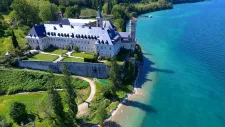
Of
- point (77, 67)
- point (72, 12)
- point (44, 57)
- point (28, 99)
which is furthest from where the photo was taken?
point (72, 12)

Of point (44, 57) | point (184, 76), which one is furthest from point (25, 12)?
point (184, 76)

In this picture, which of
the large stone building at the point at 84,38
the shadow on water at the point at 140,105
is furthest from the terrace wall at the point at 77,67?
the shadow on water at the point at 140,105

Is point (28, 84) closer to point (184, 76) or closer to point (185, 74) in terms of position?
point (184, 76)

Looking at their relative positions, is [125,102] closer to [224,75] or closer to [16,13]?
[224,75]

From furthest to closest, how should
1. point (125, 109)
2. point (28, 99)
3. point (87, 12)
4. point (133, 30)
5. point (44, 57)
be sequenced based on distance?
point (87, 12)
point (133, 30)
point (44, 57)
point (28, 99)
point (125, 109)

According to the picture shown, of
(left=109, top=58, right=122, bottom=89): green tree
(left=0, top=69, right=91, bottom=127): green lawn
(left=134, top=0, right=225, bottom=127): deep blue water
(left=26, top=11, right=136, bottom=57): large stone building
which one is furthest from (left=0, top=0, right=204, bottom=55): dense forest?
(left=109, top=58, right=122, bottom=89): green tree

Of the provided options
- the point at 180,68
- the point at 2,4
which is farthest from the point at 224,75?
the point at 2,4

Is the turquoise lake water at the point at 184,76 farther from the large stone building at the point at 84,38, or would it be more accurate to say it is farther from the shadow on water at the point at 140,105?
the large stone building at the point at 84,38
